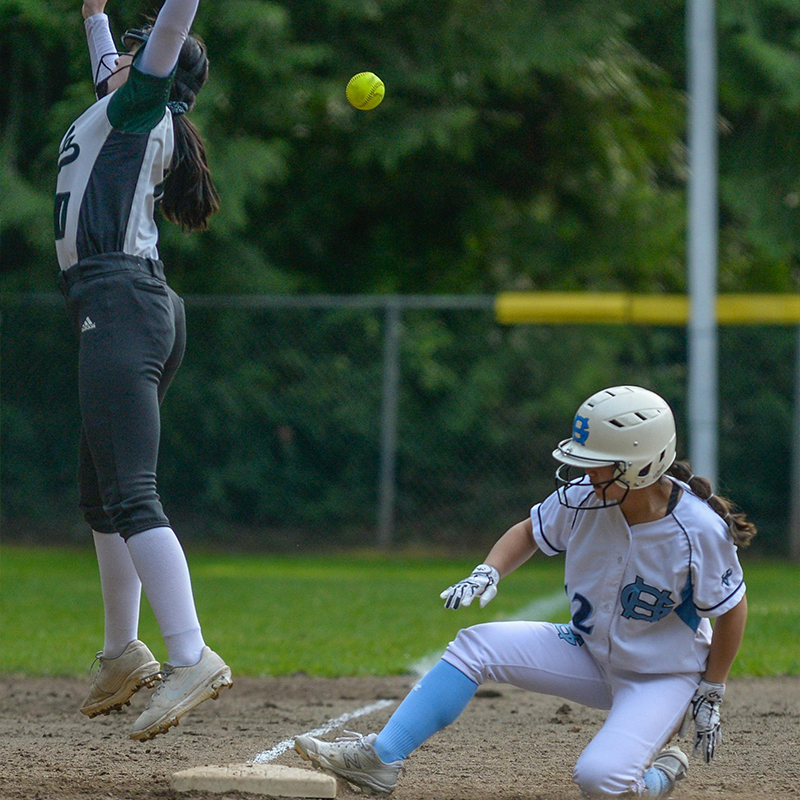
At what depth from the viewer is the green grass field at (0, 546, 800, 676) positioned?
657 cm

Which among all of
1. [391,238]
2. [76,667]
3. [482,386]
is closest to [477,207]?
[391,238]

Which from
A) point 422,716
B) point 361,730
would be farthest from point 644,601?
point 361,730

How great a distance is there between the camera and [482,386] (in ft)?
37.9

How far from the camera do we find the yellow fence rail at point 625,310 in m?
11.3

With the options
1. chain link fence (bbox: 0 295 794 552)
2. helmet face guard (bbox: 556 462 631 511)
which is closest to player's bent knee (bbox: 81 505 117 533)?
helmet face guard (bbox: 556 462 631 511)

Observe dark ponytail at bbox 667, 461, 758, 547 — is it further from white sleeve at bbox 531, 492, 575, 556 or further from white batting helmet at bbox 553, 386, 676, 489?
white sleeve at bbox 531, 492, 575, 556

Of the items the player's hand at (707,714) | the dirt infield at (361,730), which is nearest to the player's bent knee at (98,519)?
the dirt infield at (361,730)

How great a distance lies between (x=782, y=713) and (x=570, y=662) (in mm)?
2055

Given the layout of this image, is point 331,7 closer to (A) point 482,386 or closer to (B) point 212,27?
(B) point 212,27

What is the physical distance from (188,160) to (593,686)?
85.9 inches

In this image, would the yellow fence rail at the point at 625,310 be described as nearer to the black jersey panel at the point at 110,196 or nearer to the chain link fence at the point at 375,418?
the chain link fence at the point at 375,418

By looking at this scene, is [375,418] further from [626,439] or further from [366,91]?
[626,439]

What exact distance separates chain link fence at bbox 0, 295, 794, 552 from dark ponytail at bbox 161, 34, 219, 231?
7.32 m

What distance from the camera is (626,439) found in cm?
341
